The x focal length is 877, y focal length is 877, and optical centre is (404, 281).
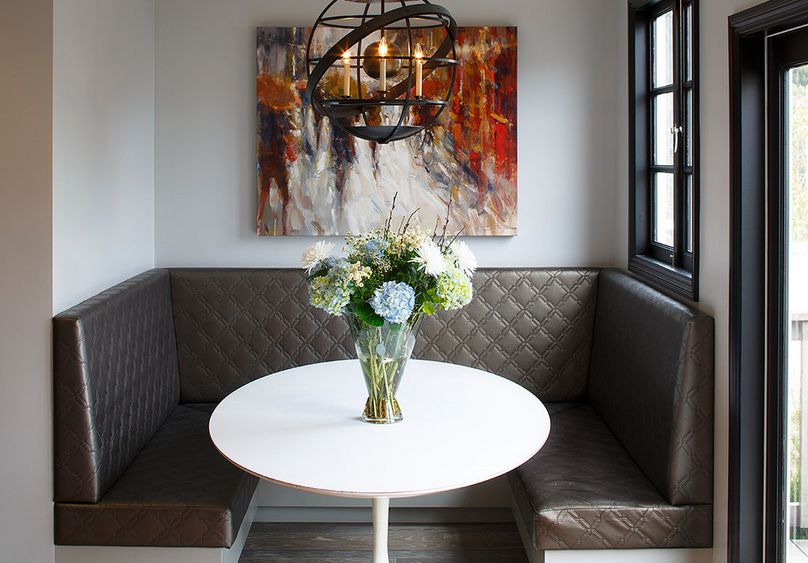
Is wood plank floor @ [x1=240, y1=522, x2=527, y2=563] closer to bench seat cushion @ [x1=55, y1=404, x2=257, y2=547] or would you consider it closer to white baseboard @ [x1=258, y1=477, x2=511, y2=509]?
white baseboard @ [x1=258, y1=477, x2=511, y2=509]

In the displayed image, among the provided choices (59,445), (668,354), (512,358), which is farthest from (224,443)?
(512,358)

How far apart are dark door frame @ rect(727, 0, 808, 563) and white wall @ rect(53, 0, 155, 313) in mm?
2013

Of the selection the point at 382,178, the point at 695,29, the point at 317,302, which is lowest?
the point at 317,302

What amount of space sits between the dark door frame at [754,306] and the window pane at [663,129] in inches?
32.0

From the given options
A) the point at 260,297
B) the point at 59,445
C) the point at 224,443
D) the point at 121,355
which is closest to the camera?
the point at 224,443

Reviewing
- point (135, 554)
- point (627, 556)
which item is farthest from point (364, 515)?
point (627, 556)

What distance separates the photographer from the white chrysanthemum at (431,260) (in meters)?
2.22

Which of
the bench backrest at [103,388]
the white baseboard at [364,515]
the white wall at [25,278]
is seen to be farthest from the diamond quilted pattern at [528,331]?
the white wall at [25,278]

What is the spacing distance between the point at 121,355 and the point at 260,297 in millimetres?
813

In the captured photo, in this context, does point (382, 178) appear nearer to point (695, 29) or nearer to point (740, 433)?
point (695, 29)

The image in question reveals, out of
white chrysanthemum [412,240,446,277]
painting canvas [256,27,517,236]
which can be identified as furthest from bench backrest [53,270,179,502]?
white chrysanthemum [412,240,446,277]

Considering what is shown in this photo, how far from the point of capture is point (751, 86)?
2479mm

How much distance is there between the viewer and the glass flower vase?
7.66ft

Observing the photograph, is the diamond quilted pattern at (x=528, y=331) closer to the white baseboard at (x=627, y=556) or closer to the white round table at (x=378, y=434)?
the white round table at (x=378, y=434)
